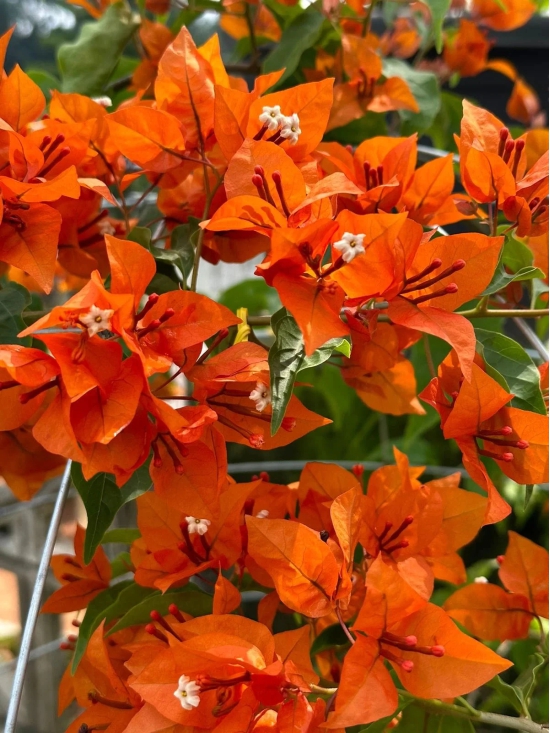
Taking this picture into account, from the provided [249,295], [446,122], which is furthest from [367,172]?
[249,295]

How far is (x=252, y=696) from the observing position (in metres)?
0.41

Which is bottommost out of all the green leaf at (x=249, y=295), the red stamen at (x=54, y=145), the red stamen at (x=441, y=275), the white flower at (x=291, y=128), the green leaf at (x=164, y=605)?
the green leaf at (x=249, y=295)

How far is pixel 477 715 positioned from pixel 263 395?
252 mm

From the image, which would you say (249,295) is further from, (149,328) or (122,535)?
(149,328)

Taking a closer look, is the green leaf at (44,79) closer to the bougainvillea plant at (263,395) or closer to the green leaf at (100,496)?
the bougainvillea plant at (263,395)

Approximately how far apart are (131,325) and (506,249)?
12.9 inches

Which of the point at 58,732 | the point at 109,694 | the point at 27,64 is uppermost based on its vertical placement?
the point at 27,64

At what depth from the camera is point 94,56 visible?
2.64 ft

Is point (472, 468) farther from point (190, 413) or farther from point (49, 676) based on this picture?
point (49, 676)

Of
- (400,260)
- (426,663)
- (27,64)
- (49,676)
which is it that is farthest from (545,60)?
(49,676)

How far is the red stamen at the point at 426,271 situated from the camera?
1.40ft

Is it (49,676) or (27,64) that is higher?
(27,64)

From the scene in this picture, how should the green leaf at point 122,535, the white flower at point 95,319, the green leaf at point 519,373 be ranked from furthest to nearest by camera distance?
the green leaf at point 122,535 < the green leaf at point 519,373 < the white flower at point 95,319

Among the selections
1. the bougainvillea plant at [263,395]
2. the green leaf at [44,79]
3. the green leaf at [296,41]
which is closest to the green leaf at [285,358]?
the bougainvillea plant at [263,395]
